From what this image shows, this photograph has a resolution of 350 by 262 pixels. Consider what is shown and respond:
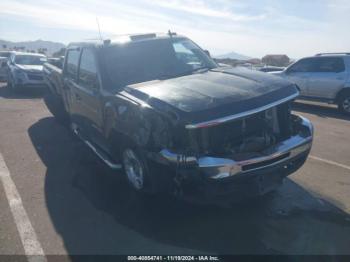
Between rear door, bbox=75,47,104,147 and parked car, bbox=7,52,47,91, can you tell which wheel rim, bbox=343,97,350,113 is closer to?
rear door, bbox=75,47,104,147

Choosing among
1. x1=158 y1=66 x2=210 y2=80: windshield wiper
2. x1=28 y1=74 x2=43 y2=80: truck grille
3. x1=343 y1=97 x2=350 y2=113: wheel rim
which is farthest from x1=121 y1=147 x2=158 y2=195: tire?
x1=28 y1=74 x2=43 y2=80: truck grille

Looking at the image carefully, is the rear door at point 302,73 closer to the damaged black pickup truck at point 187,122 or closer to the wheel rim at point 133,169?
the damaged black pickup truck at point 187,122

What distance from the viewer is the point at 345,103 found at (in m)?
10.6

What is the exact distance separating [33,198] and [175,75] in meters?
2.55

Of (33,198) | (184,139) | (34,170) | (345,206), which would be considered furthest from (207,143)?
(34,170)

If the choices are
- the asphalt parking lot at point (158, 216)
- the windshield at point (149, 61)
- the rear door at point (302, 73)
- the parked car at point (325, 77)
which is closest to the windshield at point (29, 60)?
the rear door at point (302, 73)

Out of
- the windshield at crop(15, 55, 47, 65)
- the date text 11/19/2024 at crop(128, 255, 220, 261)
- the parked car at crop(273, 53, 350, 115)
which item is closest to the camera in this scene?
the date text 11/19/2024 at crop(128, 255, 220, 261)

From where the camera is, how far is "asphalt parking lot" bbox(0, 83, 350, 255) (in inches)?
143

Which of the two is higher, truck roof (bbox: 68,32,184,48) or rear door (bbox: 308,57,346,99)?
truck roof (bbox: 68,32,184,48)

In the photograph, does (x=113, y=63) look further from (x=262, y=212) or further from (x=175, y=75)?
(x=262, y=212)

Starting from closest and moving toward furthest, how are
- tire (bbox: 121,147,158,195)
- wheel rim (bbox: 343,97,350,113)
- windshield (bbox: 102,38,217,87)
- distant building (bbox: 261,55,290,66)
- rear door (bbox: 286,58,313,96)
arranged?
tire (bbox: 121,147,158,195) → windshield (bbox: 102,38,217,87) → wheel rim (bbox: 343,97,350,113) → rear door (bbox: 286,58,313,96) → distant building (bbox: 261,55,290,66)

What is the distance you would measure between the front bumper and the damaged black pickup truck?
0.01m

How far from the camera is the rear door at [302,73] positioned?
11.8m

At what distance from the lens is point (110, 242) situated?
3.71 meters
